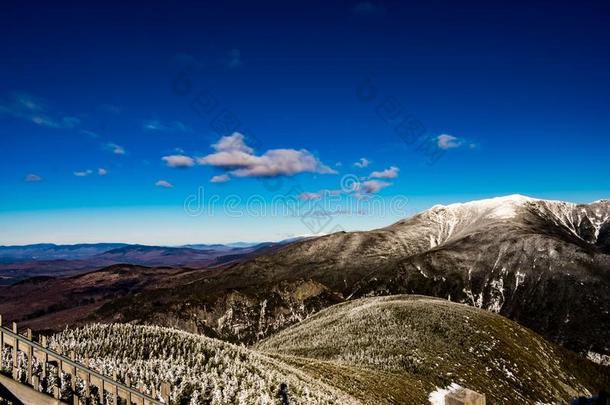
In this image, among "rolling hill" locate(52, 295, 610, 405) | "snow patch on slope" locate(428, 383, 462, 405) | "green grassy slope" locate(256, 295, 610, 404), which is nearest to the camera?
"rolling hill" locate(52, 295, 610, 405)

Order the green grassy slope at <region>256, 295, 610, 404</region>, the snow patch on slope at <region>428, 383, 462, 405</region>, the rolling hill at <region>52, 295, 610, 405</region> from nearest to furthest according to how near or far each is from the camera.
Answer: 1. the rolling hill at <region>52, 295, 610, 405</region>
2. the green grassy slope at <region>256, 295, 610, 404</region>
3. the snow patch on slope at <region>428, 383, 462, 405</region>

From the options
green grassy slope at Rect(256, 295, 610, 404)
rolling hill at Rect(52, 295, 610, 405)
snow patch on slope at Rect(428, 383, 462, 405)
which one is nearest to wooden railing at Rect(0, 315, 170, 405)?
rolling hill at Rect(52, 295, 610, 405)

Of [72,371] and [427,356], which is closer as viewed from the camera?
[72,371]

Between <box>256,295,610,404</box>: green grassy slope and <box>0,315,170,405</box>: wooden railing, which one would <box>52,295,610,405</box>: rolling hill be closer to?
<box>256,295,610,404</box>: green grassy slope

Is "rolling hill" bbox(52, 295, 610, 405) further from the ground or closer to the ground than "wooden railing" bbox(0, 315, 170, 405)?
closer to the ground

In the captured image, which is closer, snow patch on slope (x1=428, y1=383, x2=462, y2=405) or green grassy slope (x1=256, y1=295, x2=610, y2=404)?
green grassy slope (x1=256, y1=295, x2=610, y2=404)

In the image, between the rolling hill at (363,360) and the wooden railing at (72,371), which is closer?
the wooden railing at (72,371)

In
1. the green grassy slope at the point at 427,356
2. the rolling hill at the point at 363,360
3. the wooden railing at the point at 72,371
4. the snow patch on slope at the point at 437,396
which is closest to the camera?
the wooden railing at the point at 72,371

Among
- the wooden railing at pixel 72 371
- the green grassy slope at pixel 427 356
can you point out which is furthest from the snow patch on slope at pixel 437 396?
the wooden railing at pixel 72 371

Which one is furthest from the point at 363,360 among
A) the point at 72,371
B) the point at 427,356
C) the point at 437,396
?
the point at 72,371

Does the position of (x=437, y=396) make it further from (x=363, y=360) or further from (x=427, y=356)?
(x=427, y=356)

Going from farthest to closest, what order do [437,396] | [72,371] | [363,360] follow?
[363,360] < [437,396] < [72,371]

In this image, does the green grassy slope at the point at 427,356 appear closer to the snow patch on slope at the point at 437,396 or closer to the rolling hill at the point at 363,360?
the rolling hill at the point at 363,360
